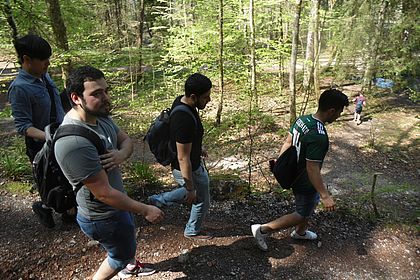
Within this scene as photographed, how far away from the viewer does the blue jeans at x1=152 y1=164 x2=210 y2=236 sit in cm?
317

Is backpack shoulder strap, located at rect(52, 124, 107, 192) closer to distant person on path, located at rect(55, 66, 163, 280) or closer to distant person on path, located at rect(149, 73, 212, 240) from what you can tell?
distant person on path, located at rect(55, 66, 163, 280)

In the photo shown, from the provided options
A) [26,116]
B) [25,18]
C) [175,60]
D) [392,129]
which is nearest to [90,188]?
[26,116]

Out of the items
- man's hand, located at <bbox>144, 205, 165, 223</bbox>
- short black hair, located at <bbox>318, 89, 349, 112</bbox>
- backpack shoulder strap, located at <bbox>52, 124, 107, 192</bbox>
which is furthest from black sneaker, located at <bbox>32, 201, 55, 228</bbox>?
short black hair, located at <bbox>318, 89, 349, 112</bbox>

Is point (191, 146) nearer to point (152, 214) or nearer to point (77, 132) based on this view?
point (152, 214)

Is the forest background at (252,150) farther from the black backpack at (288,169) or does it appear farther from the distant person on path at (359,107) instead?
the black backpack at (288,169)

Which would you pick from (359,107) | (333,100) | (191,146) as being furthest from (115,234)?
(359,107)

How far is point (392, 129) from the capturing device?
40.5 ft

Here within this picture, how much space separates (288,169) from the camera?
10.4 ft

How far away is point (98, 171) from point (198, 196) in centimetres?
163

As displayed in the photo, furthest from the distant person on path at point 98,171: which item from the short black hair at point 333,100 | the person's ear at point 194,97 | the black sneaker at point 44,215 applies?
the short black hair at point 333,100

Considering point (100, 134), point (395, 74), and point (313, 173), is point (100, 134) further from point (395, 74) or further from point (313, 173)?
point (395, 74)

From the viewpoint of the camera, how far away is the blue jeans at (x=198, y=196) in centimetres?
317

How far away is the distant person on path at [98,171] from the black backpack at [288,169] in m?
1.65

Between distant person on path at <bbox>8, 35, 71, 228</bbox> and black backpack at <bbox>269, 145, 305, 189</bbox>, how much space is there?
2487 millimetres
